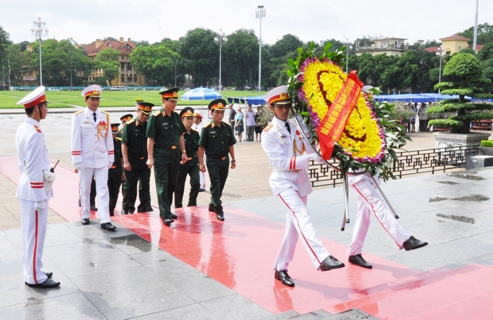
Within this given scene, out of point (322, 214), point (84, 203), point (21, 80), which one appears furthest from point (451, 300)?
point (21, 80)

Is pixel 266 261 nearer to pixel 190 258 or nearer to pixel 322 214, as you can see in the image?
pixel 190 258

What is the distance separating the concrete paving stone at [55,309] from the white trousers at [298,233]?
1811 mm

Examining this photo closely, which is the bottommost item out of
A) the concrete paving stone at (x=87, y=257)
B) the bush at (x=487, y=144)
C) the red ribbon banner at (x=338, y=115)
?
the concrete paving stone at (x=87, y=257)

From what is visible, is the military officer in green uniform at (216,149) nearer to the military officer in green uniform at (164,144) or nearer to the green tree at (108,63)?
the military officer in green uniform at (164,144)

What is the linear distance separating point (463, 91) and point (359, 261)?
37.0 feet

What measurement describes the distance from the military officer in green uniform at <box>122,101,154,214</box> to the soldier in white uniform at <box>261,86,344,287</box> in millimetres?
3513

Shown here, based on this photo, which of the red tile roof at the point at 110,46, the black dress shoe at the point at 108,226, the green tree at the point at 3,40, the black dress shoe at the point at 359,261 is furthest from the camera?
the red tile roof at the point at 110,46

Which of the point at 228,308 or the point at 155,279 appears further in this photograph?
the point at 155,279

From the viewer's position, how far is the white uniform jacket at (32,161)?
4930mm

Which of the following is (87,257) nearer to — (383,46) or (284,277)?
(284,277)

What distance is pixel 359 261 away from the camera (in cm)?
576

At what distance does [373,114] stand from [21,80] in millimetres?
124226

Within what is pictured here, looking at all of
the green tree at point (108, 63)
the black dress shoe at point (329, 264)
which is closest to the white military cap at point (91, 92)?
the black dress shoe at point (329, 264)

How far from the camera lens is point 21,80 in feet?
386
